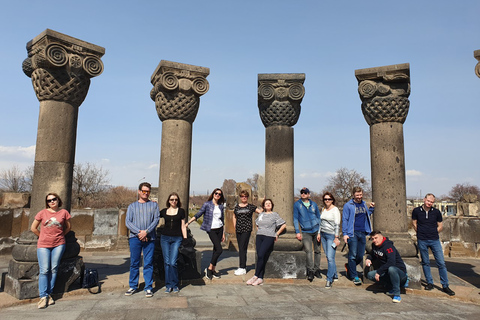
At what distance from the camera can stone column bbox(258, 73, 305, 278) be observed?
639cm

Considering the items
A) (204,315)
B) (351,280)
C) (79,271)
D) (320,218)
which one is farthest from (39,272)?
(351,280)

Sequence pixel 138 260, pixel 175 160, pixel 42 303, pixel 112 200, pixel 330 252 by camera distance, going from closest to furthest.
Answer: pixel 42 303 → pixel 138 260 → pixel 330 252 → pixel 175 160 → pixel 112 200

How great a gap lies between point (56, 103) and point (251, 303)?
14.0 feet

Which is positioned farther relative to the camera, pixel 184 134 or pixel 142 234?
pixel 184 134

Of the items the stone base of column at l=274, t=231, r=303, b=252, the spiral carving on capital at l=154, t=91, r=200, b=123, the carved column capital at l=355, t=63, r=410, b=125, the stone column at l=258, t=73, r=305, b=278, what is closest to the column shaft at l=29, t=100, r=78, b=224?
the spiral carving on capital at l=154, t=91, r=200, b=123

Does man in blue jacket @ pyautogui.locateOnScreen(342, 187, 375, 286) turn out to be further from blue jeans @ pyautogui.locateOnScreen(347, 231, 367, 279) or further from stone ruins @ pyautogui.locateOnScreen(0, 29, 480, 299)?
stone ruins @ pyautogui.locateOnScreen(0, 29, 480, 299)

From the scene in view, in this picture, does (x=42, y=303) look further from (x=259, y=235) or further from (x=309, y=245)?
(x=309, y=245)

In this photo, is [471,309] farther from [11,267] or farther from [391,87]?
[11,267]

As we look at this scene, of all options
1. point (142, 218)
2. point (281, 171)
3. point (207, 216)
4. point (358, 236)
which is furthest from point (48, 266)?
point (358, 236)

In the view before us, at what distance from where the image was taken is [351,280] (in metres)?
5.62

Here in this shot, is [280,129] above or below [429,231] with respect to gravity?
above

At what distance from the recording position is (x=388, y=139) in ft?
19.8

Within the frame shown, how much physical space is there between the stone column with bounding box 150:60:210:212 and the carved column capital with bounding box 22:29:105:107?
1.16 metres

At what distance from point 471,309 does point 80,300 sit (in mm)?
5211
